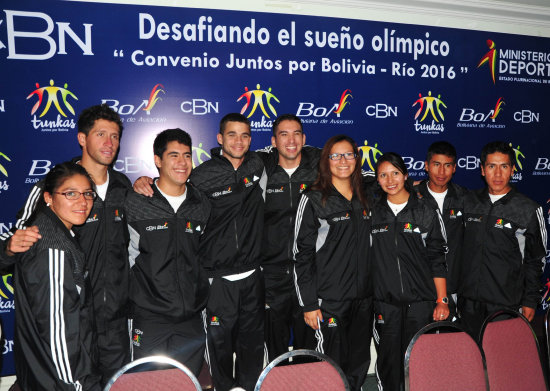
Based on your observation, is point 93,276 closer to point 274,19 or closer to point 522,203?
point 274,19

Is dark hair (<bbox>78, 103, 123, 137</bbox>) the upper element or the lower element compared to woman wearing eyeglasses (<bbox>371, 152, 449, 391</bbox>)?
upper

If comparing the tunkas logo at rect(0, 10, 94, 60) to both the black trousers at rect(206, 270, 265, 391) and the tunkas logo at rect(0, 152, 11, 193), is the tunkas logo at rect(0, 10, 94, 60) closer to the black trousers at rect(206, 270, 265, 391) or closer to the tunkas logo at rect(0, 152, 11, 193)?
the tunkas logo at rect(0, 152, 11, 193)

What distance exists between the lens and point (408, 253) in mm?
2408

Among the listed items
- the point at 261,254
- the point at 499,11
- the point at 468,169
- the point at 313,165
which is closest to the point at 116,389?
the point at 261,254

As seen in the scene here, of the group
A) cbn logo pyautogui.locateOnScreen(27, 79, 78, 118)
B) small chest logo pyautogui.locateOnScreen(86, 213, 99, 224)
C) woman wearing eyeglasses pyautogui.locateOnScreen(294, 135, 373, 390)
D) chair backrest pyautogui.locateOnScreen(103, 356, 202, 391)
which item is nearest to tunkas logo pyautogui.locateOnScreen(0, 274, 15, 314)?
cbn logo pyautogui.locateOnScreen(27, 79, 78, 118)

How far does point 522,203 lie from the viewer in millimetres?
2650

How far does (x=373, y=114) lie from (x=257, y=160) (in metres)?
1.50

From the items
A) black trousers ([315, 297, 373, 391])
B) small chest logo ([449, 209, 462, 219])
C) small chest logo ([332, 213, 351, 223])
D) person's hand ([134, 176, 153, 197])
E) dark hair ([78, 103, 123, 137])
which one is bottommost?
black trousers ([315, 297, 373, 391])

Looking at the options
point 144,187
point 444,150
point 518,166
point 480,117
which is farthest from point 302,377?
point 518,166

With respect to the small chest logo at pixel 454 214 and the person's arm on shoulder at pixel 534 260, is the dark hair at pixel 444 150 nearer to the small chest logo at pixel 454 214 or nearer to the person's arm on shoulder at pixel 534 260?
the small chest logo at pixel 454 214

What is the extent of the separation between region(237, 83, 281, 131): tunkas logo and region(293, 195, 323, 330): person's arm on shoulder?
1.22m

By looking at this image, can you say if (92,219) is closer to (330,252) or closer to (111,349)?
(111,349)

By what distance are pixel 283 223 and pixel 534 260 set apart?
171cm

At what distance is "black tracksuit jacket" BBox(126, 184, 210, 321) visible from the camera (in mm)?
2191
